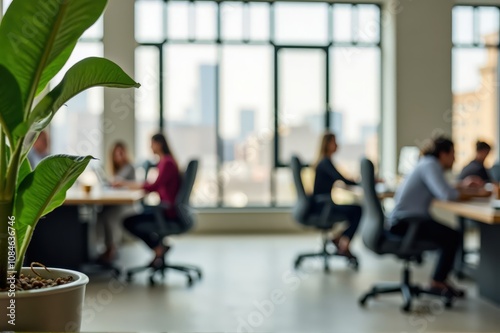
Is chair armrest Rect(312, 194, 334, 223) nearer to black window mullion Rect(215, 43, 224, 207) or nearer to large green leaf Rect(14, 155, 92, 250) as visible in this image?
black window mullion Rect(215, 43, 224, 207)

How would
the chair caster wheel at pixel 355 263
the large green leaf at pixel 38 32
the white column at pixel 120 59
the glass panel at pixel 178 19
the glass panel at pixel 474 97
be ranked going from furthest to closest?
the glass panel at pixel 474 97 → the glass panel at pixel 178 19 → the white column at pixel 120 59 → the chair caster wheel at pixel 355 263 → the large green leaf at pixel 38 32

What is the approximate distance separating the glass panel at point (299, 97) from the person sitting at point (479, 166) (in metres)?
2.87

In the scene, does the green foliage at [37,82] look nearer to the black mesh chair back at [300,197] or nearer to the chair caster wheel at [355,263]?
the black mesh chair back at [300,197]

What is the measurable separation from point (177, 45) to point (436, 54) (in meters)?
3.26

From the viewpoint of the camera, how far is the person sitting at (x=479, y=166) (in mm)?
6086

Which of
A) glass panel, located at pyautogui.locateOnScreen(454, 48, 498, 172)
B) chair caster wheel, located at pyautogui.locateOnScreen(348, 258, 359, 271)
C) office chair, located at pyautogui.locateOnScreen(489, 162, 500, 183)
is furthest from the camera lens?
glass panel, located at pyautogui.locateOnScreen(454, 48, 498, 172)

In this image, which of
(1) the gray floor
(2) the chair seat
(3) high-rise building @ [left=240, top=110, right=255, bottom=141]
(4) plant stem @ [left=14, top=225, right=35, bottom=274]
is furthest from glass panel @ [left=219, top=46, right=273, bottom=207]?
(4) plant stem @ [left=14, top=225, right=35, bottom=274]

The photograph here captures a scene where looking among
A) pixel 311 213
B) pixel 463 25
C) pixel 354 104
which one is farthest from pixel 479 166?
pixel 463 25

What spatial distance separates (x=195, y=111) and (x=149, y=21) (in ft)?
4.11

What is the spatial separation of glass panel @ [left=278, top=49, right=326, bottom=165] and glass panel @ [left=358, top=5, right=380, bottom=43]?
0.58m

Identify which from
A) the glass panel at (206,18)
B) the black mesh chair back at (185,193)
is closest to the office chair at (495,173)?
the black mesh chair back at (185,193)

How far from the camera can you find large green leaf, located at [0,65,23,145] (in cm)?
148

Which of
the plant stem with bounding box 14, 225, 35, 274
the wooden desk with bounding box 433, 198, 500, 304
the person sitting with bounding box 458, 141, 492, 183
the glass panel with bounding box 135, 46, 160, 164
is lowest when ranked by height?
the wooden desk with bounding box 433, 198, 500, 304

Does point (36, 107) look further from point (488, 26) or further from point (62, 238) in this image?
point (488, 26)
